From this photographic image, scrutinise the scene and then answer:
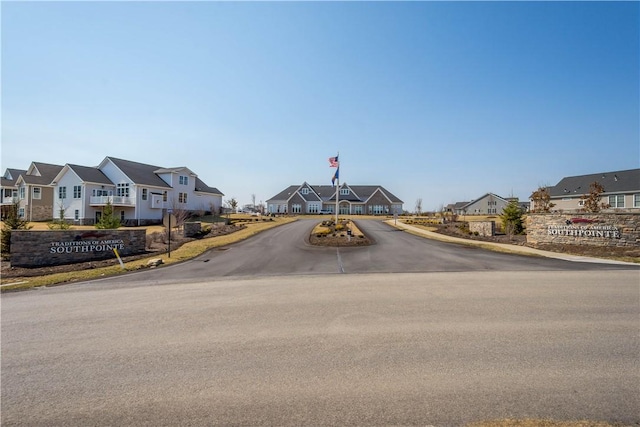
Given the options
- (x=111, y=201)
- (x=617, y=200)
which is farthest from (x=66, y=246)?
(x=617, y=200)

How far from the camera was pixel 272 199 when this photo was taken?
77.6 metres

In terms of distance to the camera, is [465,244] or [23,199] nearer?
[465,244]

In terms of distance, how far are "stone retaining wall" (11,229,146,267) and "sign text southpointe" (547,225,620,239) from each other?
27205mm

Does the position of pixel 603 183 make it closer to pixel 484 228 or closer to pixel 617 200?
pixel 617 200

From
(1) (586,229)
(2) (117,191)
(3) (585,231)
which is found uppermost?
(2) (117,191)

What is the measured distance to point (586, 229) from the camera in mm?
20203

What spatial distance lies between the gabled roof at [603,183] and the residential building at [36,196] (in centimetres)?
8137

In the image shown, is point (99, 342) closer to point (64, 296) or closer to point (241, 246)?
point (64, 296)

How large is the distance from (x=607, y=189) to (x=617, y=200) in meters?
2.51

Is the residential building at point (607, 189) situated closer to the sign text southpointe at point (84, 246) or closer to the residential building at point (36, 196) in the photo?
the sign text southpointe at point (84, 246)

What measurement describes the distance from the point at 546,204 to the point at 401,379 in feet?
161

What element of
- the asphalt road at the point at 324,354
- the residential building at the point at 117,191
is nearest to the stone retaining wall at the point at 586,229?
the asphalt road at the point at 324,354

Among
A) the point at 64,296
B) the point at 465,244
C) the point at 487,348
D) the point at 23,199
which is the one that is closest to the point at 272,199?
the point at 23,199

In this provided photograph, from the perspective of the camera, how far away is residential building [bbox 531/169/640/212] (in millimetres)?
46125
